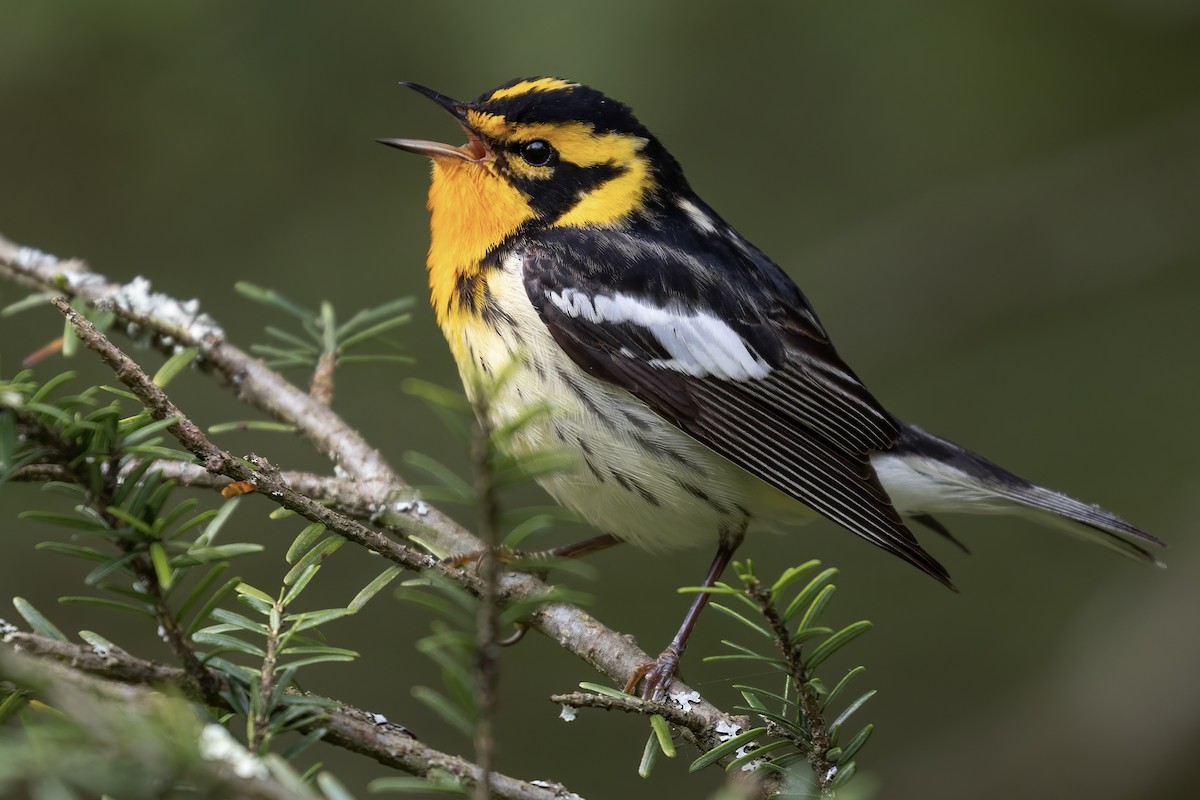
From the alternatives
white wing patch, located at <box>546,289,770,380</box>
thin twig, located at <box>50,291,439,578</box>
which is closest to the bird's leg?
white wing patch, located at <box>546,289,770,380</box>

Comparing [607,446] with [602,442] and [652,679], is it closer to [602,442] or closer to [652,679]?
[602,442]

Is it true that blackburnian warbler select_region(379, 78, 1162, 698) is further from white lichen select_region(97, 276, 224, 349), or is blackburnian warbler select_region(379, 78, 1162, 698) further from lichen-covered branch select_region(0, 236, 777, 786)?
white lichen select_region(97, 276, 224, 349)

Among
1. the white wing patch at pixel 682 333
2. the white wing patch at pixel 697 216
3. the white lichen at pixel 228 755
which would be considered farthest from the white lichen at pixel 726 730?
the white wing patch at pixel 697 216

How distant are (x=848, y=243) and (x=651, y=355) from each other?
1.88 meters

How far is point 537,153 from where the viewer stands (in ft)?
10.5

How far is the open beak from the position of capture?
3.09 meters

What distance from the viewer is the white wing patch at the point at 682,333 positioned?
112 inches

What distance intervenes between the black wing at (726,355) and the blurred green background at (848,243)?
87cm

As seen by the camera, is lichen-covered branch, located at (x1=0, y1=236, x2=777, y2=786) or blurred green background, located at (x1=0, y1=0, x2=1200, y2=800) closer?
lichen-covered branch, located at (x1=0, y1=236, x2=777, y2=786)

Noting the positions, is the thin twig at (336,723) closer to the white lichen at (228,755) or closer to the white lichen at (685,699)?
the white lichen at (228,755)

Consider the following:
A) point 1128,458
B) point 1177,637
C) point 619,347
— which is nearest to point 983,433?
point 1128,458

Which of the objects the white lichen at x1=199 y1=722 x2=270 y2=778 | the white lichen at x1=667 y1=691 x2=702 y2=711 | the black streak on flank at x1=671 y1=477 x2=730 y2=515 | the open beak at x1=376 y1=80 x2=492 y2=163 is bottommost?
the white lichen at x1=667 y1=691 x2=702 y2=711

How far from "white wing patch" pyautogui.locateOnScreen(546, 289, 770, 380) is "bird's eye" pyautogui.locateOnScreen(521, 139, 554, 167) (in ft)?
1.71

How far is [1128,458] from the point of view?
4.94 meters
